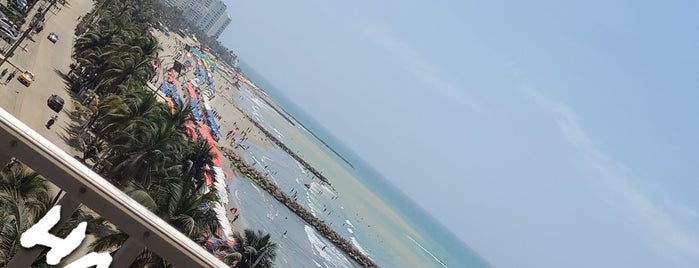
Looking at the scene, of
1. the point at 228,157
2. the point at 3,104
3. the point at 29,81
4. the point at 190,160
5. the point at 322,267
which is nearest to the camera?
the point at 3,104

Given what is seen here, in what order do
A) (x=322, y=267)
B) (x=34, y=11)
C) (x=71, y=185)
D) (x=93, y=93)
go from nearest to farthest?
1. (x=71, y=185)
2. (x=93, y=93)
3. (x=322, y=267)
4. (x=34, y=11)

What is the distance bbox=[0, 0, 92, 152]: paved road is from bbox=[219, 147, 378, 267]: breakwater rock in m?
26.9

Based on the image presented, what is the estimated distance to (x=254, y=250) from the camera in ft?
91.5

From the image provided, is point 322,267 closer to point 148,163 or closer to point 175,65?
point 148,163

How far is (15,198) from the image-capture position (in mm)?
14750

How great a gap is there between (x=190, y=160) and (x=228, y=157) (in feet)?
154

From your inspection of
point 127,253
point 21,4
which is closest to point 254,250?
point 127,253

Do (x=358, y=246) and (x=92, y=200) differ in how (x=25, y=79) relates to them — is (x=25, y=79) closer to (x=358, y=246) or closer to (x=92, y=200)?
(x=92, y=200)

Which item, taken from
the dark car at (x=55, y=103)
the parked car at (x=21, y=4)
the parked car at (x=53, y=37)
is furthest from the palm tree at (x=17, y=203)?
the parked car at (x=53, y=37)

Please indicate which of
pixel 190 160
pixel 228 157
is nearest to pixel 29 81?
pixel 190 160

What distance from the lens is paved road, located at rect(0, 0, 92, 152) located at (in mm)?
41062

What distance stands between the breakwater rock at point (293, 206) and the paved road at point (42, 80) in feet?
88.1

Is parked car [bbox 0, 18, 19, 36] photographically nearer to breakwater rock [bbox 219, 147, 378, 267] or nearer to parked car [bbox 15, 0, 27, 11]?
parked car [bbox 15, 0, 27, 11]

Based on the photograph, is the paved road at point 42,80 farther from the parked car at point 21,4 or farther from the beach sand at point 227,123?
the beach sand at point 227,123
